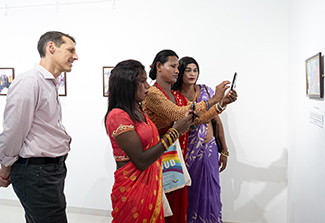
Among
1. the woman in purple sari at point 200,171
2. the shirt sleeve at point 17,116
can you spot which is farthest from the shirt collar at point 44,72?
the woman in purple sari at point 200,171

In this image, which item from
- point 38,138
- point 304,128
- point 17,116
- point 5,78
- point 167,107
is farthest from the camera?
point 5,78

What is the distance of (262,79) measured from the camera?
11.4 ft

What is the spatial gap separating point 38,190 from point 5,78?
2.79 meters

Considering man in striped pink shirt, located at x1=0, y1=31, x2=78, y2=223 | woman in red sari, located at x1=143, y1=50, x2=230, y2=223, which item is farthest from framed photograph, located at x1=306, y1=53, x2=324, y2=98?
man in striped pink shirt, located at x1=0, y1=31, x2=78, y2=223

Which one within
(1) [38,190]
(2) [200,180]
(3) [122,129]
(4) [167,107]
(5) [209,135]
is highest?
(4) [167,107]

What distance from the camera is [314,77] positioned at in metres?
2.22

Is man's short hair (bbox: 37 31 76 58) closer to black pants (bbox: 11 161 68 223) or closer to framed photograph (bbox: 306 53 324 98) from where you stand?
black pants (bbox: 11 161 68 223)

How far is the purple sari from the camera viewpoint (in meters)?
2.82

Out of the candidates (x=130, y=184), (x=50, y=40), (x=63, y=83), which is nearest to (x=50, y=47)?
(x=50, y=40)

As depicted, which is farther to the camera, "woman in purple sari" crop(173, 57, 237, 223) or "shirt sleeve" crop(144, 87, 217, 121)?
"woman in purple sari" crop(173, 57, 237, 223)

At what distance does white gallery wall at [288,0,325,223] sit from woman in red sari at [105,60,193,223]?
110 centimetres

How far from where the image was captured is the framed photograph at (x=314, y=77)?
2059 millimetres

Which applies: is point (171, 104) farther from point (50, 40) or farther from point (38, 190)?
point (38, 190)

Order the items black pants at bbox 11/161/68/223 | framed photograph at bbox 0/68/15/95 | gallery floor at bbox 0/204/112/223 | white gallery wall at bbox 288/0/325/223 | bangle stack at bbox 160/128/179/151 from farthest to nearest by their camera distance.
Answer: framed photograph at bbox 0/68/15/95 < gallery floor at bbox 0/204/112/223 < white gallery wall at bbox 288/0/325/223 < black pants at bbox 11/161/68/223 < bangle stack at bbox 160/128/179/151
